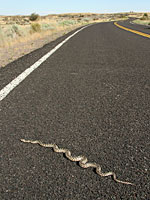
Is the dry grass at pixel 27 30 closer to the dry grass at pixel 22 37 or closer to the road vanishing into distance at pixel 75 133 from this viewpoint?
the dry grass at pixel 22 37

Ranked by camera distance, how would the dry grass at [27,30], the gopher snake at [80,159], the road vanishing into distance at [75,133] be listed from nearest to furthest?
the road vanishing into distance at [75,133] < the gopher snake at [80,159] < the dry grass at [27,30]

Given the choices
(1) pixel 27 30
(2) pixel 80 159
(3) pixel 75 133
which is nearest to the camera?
(2) pixel 80 159

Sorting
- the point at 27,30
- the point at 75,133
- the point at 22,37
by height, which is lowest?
the point at 27,30

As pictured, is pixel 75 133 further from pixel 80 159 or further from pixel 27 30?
pixel 27 30

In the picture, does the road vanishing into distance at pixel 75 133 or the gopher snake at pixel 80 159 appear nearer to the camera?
the road vanishing into distance at pixel 75 133

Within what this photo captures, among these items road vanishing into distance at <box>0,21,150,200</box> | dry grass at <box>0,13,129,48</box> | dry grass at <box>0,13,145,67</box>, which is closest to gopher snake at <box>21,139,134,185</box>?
road vanishing into distance at <box>0,21,150,200</box>

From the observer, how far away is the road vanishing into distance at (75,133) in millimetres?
1820

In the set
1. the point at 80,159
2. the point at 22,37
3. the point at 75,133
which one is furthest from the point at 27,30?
the point at 80,159

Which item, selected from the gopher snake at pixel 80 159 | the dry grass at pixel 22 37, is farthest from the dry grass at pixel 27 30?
the gopher snake at pixel 80 159

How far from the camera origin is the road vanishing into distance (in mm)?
1820

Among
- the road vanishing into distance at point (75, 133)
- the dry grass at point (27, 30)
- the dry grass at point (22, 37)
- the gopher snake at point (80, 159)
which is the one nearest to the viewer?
the road vanishing into distance at point (75, 133)

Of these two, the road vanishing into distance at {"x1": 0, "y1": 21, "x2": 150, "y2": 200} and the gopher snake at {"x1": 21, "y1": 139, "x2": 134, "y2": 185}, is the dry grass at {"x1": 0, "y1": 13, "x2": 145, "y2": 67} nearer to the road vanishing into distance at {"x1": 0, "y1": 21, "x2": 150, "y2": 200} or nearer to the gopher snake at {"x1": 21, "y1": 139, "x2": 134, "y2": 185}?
the road vanishing into distance at {"x1": 0, "y1": 21, "x2": 150, "y2": 200}

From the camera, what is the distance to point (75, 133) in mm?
2641

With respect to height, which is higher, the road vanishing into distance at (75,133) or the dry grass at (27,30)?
the road vanishing into distance at (75,133)
